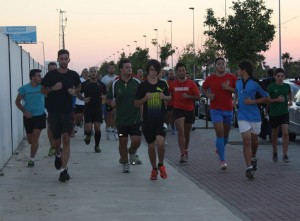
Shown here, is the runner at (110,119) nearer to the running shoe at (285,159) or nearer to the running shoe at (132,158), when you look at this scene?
the running shoe at (132,158)

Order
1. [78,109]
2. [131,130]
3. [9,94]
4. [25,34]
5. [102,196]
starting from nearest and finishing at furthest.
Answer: [102,196]
[131,130]
[9,94]
[78,109]
[25,34]

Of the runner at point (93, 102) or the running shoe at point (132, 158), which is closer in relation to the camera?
the running shoe at point (132, 158)

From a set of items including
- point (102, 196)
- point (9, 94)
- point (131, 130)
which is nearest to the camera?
point (102, 196)

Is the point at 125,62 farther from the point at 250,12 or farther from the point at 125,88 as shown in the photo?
the point at 250,12

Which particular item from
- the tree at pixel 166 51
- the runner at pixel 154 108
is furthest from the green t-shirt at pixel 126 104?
the tree at pixel 166 51

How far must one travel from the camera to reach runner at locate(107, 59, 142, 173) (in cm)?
1115

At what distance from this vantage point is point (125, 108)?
11203 mm

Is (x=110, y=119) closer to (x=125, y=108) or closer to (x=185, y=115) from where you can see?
(x=185, y=115)

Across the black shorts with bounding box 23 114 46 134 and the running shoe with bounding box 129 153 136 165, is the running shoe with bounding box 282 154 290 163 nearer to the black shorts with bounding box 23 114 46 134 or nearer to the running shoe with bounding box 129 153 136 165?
the running shoe with bounding box 129 153 136 165

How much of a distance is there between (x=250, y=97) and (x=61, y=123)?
9.54 ft

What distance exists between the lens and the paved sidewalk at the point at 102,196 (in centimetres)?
771

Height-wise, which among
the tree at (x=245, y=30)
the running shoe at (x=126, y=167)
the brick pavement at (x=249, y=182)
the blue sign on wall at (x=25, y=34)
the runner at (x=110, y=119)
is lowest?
the brick pavement at (x=249, y=182)

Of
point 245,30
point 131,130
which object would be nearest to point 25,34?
point 245,30

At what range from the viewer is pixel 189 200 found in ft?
28.5
